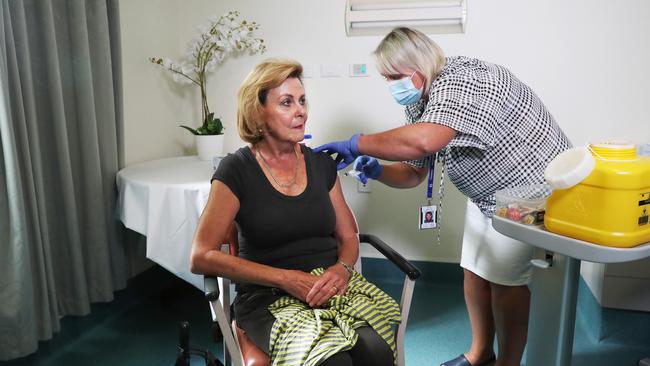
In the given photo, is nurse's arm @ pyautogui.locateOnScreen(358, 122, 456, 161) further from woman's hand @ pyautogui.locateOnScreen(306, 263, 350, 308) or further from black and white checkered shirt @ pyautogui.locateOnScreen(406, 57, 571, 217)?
woman's hand @ pyautogui.locateOnScreen(306, 263, 350, 308)

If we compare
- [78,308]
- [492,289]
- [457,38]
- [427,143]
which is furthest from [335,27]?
[78,308]

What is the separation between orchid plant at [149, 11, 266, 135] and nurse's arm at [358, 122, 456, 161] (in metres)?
1.25

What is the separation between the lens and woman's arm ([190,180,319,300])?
4.30 feet

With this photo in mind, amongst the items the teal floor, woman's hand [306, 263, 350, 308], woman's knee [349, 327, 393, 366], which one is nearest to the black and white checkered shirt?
woman's hand [306, 263, 350, 308]

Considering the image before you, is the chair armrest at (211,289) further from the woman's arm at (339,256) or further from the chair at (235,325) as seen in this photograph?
the woman's arm at (339,256)

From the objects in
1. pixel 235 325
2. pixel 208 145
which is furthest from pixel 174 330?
pixel 235 325

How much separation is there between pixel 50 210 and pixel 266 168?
0.96 meters

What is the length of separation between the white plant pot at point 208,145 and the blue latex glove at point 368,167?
92 centimetres

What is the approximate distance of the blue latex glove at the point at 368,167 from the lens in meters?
1.81

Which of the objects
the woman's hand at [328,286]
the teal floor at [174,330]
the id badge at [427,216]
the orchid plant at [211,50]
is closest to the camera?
the woman's hand at [328,286]

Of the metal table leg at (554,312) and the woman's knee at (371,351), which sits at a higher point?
the metal table leg at (554,312)

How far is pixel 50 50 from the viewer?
1761mm

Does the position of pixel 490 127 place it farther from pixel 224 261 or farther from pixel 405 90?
pixel 224 261

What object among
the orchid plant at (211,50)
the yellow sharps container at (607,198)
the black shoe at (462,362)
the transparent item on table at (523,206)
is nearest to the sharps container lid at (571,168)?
the yellow sharps container at (607,198)
